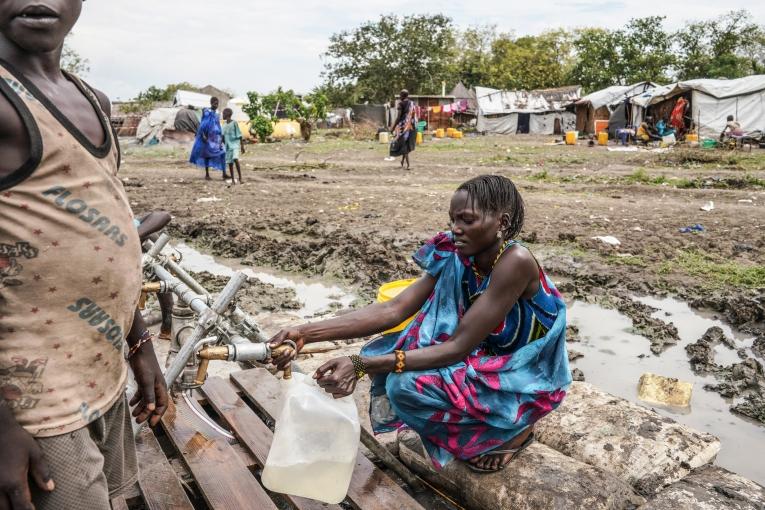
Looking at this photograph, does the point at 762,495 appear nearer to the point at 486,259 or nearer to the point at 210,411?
the point at 486,259

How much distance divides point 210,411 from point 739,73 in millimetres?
34430

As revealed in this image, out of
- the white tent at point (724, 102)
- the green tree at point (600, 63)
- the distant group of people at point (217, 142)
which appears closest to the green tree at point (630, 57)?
the green tree at point (600, 63)

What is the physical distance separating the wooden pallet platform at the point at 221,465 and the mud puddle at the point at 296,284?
1657 millimetres

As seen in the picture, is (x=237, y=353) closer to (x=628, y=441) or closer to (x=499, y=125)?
(x=628, y=441)

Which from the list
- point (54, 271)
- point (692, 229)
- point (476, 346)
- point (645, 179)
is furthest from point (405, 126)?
point (54, 271)

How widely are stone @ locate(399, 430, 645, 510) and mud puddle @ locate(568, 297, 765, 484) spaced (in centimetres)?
106

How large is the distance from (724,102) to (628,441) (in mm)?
19005

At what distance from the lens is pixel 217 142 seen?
431 inches

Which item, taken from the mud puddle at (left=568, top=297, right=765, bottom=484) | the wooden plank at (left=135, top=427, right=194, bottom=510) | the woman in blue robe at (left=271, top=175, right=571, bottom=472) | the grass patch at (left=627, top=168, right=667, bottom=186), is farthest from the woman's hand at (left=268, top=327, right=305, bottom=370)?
the grass patch at (left=627, top=168, right=667, bottom=186)

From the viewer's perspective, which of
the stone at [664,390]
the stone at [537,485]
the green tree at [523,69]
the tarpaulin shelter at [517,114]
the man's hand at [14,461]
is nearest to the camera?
the man's hand at [14,461]

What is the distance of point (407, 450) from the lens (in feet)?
7.73

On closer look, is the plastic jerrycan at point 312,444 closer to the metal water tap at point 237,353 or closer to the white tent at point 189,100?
the metal water tap at point 237,353

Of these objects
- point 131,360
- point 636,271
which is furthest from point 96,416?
point 636,271

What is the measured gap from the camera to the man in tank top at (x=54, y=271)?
3.59ft
